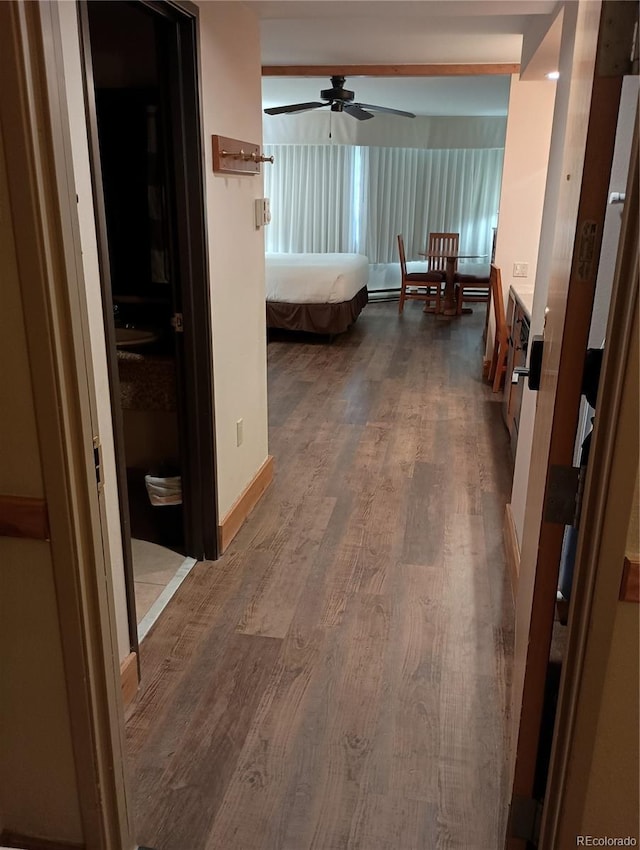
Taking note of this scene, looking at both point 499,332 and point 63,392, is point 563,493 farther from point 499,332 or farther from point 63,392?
point 499,332

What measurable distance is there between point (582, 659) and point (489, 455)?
10.1 ft

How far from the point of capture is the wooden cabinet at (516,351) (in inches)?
147

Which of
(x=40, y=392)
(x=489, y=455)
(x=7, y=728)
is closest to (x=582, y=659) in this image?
(x=40, y=392)

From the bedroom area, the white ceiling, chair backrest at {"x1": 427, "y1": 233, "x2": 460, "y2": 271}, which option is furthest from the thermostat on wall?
chair backrest at {"x1": 427, "y1": 233, "x2": 460, "y2": 271}

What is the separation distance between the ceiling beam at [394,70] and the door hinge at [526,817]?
15.7ft

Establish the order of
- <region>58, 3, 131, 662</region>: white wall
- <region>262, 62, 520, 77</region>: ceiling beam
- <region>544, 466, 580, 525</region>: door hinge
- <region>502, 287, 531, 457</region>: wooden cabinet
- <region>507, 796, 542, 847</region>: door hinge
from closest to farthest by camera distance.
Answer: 1. <region>544, 466, 580, 525</region>: door hinge
2. <region>507, 796, 542, 847</region>: door hinge
3. <region>58, 3, 131, 662</region>: white wall
4. <region>502, 287, 531, 457</region>: wooden cabinet
5. <region>262, 62, 520, 77</region>: ceiling beam

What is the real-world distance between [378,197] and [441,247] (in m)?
1.35

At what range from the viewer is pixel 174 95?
7.93 ft

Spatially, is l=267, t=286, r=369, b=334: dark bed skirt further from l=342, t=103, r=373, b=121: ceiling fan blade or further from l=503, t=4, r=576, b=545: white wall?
l=503, t=4, r=576, b=545: white wall

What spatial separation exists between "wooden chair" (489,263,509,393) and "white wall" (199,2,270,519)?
2.34 m

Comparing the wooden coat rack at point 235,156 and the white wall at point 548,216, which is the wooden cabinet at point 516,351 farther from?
the wooden coat rack at point 235,156

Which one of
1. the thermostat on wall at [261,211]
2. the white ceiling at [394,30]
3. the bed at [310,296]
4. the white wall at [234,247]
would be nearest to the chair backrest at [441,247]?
the bed at [310,296]

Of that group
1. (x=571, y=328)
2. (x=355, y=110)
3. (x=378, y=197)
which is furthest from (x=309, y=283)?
(x=571, y=328)

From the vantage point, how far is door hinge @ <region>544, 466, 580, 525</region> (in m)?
1.23
